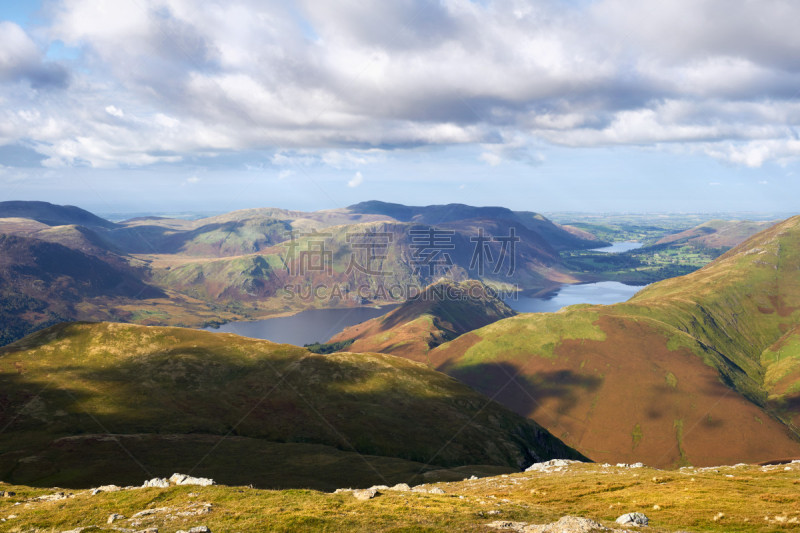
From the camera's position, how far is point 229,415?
117875mm

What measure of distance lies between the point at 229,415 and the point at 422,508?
97231 mm

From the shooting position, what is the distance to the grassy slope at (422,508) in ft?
105

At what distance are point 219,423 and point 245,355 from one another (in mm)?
46109

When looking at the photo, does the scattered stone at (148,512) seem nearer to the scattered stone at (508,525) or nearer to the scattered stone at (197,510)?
the scattered stone at (197,510)

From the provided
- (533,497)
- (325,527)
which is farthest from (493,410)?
(325,527)

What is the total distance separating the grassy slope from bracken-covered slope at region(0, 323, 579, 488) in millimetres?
36579

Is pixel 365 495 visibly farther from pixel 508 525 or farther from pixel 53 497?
pixel 53 497

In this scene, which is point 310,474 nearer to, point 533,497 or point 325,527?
point 533,497

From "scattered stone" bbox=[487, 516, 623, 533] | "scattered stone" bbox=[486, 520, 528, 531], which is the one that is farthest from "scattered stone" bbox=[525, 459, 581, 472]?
"scattered stone" bbox=[487, 516, 623, 533]

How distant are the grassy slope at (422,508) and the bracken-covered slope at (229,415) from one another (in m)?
36.6

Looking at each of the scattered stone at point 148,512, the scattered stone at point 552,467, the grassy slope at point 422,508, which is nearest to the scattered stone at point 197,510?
the grassy slope at point 422,508

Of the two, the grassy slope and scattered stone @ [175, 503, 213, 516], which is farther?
scattered stone @ [175, 503, 213, 516]

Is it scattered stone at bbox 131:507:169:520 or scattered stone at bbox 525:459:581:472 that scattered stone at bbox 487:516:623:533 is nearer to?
scattered stone at bbox 131:507:169:520

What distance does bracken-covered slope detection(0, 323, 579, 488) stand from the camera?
275ft
